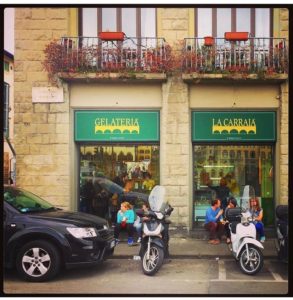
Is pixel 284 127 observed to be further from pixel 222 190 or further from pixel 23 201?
pixel 23 201

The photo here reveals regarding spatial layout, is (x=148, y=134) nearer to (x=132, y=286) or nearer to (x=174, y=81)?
(x=174, y=81)

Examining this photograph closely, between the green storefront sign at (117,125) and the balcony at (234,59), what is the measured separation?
1.41 metres

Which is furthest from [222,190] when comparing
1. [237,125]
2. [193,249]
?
[193,249]

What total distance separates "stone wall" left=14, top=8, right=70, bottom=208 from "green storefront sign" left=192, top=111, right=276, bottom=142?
3442 mm

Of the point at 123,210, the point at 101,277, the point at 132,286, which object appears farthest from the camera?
the point at 123,210

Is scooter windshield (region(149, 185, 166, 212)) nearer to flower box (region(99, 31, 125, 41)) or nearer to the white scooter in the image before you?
the white scooter

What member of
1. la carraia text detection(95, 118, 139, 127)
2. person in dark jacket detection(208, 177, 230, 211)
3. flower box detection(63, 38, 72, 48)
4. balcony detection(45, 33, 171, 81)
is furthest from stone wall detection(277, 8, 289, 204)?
flower box detection(63, 38, 72, 48)

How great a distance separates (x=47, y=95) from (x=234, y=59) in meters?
4.61

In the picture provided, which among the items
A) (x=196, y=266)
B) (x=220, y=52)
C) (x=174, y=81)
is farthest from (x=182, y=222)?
(x=220, y=52)

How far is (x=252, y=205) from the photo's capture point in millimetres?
9500

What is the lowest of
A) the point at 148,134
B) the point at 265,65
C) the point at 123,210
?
the point at 123,210

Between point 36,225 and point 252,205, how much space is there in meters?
4.37

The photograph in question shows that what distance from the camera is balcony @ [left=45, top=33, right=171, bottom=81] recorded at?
11078 millimetres

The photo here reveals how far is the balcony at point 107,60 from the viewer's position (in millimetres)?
11078
